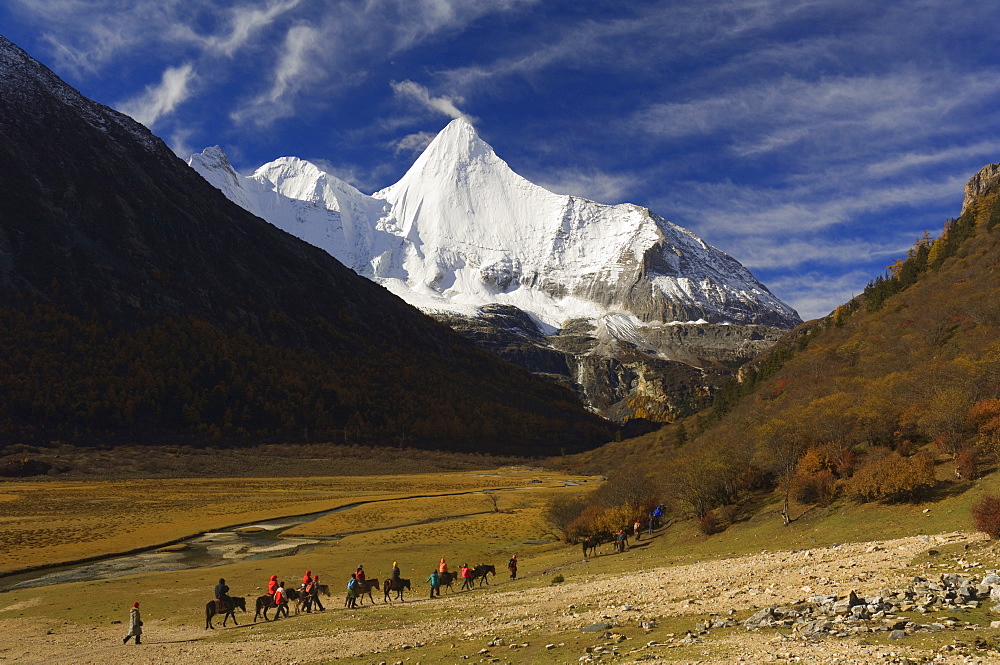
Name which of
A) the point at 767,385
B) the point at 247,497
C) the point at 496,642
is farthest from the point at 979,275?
the point at 247,497

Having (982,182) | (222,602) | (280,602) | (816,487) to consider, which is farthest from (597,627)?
(982,182)

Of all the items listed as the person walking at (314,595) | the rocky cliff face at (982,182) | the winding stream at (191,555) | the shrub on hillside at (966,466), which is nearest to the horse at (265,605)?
the person walking at (314,595)

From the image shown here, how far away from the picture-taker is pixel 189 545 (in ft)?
182

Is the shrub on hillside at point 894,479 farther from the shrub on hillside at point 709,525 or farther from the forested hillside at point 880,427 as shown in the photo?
the shrub on hillside at point 709,525

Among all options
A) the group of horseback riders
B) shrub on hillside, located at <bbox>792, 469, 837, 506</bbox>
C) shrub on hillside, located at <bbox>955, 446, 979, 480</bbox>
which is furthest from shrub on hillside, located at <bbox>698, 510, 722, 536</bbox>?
the group of horseback riders

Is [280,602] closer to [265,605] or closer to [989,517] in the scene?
[265,605]

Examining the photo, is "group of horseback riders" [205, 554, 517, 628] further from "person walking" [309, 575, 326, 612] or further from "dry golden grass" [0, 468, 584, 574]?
"dry golden grass" [0, 468, 584, 574]

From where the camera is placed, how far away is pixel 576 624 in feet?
60.7

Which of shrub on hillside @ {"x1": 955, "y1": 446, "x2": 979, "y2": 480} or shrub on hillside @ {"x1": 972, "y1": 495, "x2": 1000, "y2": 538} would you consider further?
shrub on hillside @ {"x1": 955, "y1": 446, "x2": 979, "y2": 480}

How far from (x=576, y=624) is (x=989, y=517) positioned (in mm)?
12388

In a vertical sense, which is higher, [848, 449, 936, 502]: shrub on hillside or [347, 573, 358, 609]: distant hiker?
[848, 449, 936, 502]: shrub on hillside

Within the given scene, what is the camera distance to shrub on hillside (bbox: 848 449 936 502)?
26.4 m

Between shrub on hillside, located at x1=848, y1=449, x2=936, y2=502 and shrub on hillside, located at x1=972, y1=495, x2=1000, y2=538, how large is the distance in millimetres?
6982

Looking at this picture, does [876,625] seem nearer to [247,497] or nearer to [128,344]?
[247,497]
